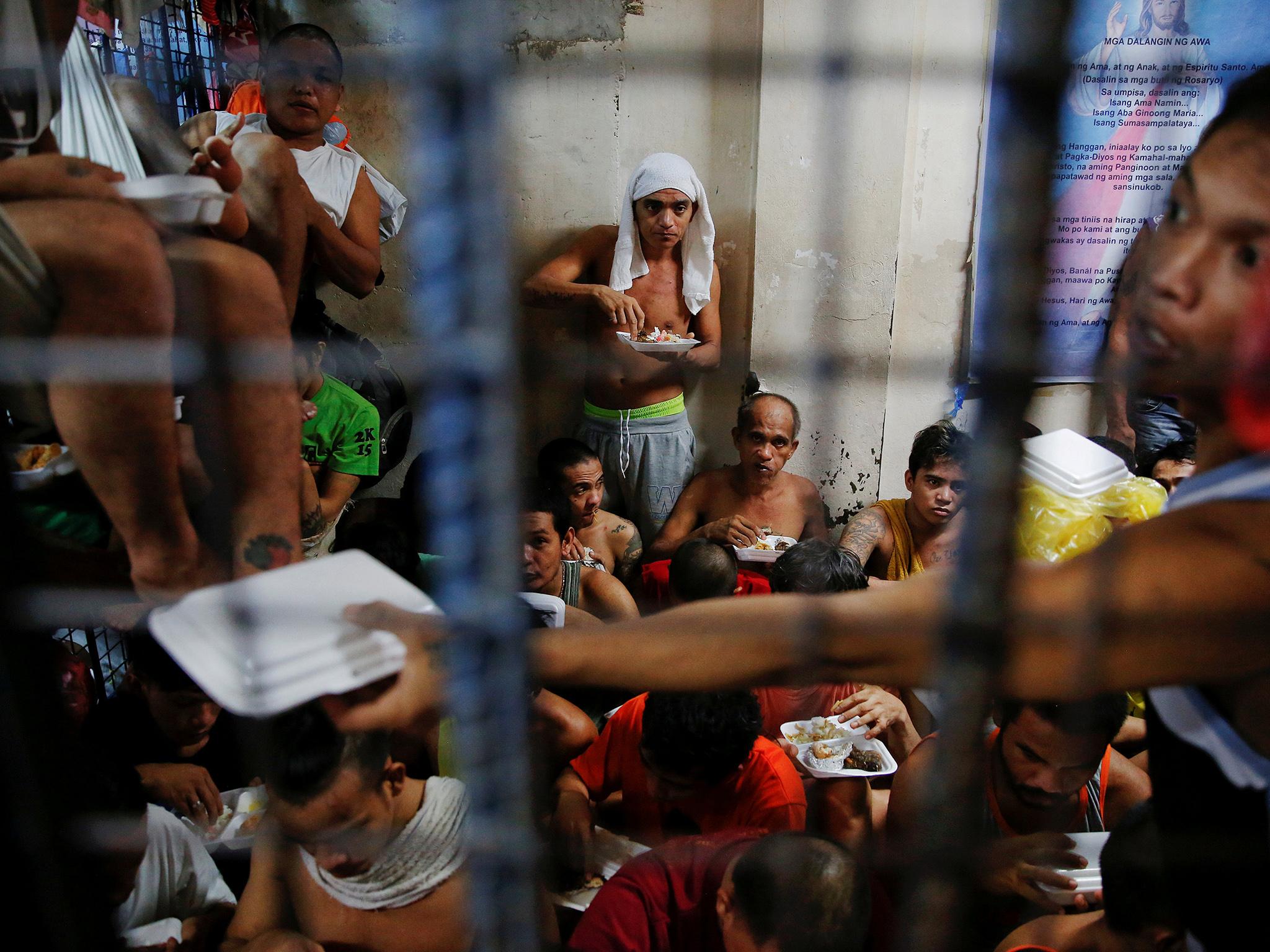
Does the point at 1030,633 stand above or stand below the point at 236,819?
above

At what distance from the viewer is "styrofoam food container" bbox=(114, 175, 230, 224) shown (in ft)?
2.33

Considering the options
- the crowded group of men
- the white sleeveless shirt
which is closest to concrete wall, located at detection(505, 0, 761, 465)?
the crowded group of men

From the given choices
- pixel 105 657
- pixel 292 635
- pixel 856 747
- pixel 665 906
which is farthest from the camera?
pixel 856 747

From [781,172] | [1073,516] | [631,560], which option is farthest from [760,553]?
[1073,516]

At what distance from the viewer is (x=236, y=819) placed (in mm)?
1273

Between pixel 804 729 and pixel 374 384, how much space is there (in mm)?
1251

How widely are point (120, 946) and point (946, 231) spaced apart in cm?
141

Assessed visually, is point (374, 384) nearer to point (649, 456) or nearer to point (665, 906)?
point (665, 906)

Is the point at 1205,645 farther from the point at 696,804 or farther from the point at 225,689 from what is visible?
the point at 696,804

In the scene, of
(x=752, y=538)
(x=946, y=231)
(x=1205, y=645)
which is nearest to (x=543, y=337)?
(x=946, y=231)

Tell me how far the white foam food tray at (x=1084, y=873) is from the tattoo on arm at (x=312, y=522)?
38.5 inches

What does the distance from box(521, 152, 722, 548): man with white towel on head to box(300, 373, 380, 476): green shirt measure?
1063 mm

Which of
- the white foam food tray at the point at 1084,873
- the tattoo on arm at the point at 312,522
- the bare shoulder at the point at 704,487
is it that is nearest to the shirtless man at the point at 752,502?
the bare shoulder at the point at 704,487

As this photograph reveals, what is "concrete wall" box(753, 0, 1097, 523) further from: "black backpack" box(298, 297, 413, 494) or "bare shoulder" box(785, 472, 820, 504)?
"black backpack" box(298, 297, 413, 494)
